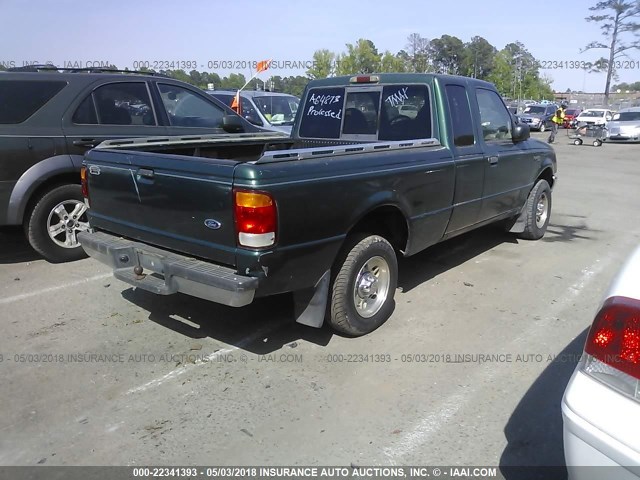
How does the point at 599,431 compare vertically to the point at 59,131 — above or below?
below

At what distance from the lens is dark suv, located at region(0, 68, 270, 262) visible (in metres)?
5.12

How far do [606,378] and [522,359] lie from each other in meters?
1.93

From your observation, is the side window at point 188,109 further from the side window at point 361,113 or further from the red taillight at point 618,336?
the red taillight at point 618,336

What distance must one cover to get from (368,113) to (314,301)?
90.3 inches

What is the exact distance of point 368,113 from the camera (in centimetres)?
510

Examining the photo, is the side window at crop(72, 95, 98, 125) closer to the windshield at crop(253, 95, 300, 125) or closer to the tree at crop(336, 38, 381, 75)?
the windshield at crop(253, 95, 300, 125)

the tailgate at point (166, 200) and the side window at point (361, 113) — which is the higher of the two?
the side window at point (361, 113)

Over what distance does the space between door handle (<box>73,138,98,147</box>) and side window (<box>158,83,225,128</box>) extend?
1.06m

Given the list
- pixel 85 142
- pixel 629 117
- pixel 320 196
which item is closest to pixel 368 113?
pixel 320 196

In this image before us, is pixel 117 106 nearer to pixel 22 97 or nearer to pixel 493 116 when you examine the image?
pixel 22 97

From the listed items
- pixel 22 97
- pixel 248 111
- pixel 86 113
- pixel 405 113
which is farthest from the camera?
pixel 248 111

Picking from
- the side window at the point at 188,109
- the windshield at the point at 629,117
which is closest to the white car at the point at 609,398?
the side window at the point at 188,109

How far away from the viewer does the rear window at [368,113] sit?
4.76m

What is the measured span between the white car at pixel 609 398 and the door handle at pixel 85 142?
203 inches
